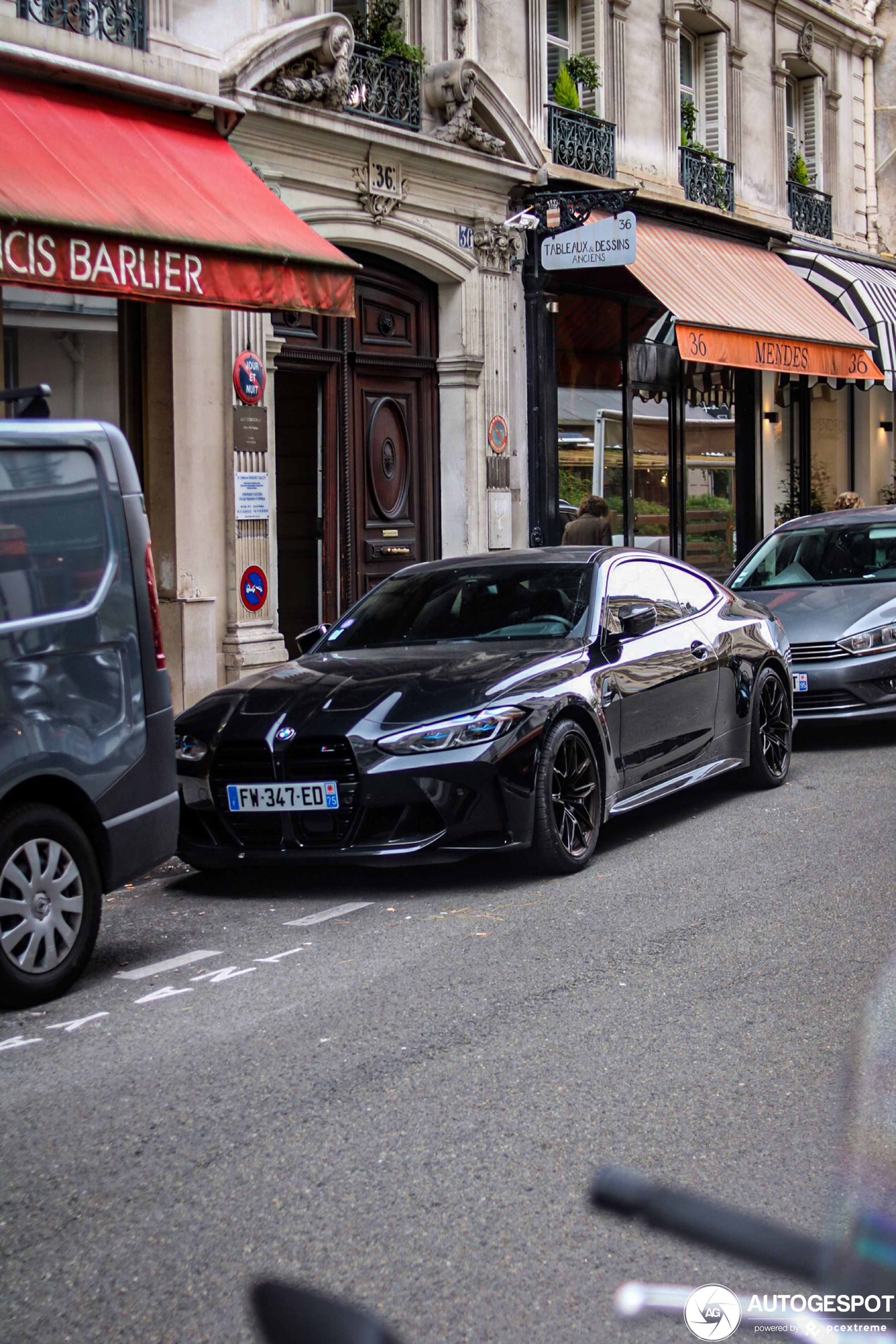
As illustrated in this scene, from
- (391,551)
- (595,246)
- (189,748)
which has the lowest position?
(189,748)

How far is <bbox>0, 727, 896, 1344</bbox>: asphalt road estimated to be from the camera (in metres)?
2.99

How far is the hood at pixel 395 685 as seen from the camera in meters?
6.56

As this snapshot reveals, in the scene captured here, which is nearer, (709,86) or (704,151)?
(704,151)

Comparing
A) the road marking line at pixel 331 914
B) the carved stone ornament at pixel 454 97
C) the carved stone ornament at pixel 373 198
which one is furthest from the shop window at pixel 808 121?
the road marking line at pixel 331 914

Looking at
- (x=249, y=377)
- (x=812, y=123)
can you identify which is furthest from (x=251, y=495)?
(x=812, y=123)

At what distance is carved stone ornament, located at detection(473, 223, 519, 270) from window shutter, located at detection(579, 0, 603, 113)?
296cm

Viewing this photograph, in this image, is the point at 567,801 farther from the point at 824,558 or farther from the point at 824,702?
the point at 824,558

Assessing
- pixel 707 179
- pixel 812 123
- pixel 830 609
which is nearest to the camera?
pixel 830 609

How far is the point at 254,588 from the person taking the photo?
13.1 metres

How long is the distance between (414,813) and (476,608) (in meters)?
1.75

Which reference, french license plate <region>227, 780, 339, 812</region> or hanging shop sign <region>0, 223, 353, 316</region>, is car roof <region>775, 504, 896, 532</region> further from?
french license plate <region>227, 780, 339, 812</region>

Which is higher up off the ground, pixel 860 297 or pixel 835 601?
pixel 860 297

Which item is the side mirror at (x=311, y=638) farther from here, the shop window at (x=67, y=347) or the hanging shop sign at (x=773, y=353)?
the hanging shop sign at (x=773, y=353)

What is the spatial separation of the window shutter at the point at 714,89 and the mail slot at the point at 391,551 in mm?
8827
